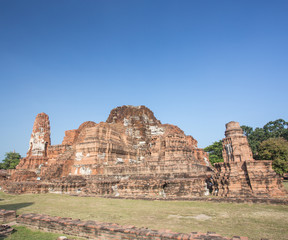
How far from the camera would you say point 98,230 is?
5172 mm

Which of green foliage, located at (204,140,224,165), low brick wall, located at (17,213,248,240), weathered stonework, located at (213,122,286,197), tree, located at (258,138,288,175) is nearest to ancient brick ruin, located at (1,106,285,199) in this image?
weathered stonework, located at (213,122,286,197)

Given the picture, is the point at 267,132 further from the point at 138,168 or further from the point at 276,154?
the point at 138,168

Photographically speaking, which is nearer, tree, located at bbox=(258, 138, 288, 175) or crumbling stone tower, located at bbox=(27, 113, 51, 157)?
tree, located at bbox=(258, 138, 288, 175)

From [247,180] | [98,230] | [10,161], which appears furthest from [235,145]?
[10,161]

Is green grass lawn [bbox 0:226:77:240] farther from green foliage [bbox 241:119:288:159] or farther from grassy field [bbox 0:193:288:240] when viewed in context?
green foliage [bbox 241:119:288:159]

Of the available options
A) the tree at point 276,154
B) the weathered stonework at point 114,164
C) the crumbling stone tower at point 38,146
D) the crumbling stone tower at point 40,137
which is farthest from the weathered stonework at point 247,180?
the crumbling stone tower at point 40,137

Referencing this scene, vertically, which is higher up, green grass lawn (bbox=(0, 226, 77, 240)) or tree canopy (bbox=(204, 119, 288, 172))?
tree canopy (bbox=(204, 119, 288, 172))

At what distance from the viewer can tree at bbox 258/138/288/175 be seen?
74.9 feet

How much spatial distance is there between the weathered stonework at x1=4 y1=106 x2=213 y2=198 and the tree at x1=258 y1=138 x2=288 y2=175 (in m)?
7.92

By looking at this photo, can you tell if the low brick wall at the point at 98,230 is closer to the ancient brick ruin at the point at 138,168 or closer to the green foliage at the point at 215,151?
the ancient brick ruin at the point at 138,168

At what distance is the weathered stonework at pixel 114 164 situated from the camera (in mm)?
13352

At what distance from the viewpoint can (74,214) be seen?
7.81 m

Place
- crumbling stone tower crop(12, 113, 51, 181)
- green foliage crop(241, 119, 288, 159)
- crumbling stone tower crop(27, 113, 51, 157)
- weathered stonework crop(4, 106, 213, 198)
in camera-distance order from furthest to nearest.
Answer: green foliage crop(241, 119, 288, 159) → crumbling stone tower crop(27, 113, 51, 157) → crumbling stone tower crop(12, 113, 51, 181) → weathered stonework crop(4, 106, 213, 198)

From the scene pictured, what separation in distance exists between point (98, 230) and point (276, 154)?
25.4 meters
